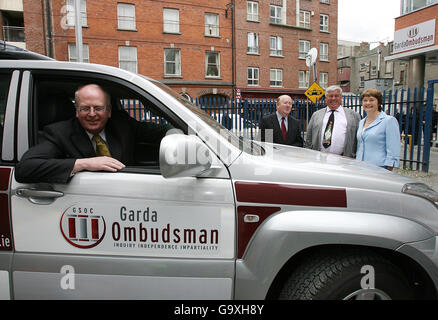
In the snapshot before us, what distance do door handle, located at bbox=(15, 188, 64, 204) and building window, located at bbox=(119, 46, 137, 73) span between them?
2188cm

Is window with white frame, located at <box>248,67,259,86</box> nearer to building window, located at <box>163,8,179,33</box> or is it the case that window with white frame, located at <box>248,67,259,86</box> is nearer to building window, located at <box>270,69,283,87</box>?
building window, located at <box>270,69,283,87</box>

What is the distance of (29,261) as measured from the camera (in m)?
1.68

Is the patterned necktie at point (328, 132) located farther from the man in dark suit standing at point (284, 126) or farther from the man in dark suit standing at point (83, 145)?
the man in dark suit standing at point (83, 145)

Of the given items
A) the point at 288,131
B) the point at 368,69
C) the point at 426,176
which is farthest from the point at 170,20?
the point at 368,69

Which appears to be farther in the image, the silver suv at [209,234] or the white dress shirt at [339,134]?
the white dress shirt at [339,134]

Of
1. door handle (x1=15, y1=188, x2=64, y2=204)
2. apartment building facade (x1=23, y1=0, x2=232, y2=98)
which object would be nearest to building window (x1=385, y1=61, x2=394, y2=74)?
apartment building facade (x1=23, y1=0, x2=232, y2=98)

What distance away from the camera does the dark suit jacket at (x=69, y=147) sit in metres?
1.65

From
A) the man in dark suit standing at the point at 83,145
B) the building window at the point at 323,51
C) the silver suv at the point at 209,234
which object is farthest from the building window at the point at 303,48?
the silver suv at the point at 209,234

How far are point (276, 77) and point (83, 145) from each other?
2708 cm

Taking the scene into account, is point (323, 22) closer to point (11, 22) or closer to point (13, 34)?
point (13, 34)

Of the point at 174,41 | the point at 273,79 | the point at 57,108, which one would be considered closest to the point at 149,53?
the point at 174,41

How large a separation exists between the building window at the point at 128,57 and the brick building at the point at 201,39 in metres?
0.07
